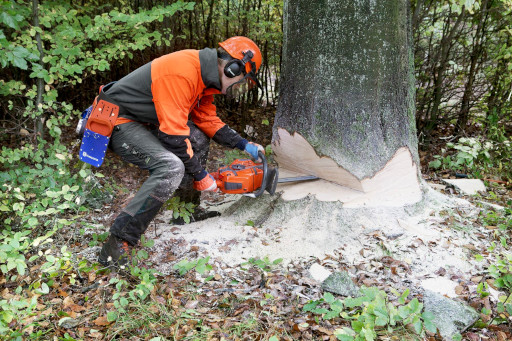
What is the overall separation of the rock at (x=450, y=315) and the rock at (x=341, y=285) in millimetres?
405

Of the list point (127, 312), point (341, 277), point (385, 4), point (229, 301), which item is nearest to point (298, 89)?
point (385, 4)

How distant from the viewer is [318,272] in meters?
2.65

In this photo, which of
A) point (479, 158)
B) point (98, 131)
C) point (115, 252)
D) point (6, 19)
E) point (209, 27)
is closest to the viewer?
point (115, 252)

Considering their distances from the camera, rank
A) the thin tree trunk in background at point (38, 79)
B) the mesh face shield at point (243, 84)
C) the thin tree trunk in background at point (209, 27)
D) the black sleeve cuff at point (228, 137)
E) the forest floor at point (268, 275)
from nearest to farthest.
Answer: the forest floor at point (268, 275) < the mesh face shield at point (243, 84) < the black sleeve cuff at point (228, 137) < the thin tree trunk in background at point (38, 79) < the thin tree trunk in background at point (209, 27)

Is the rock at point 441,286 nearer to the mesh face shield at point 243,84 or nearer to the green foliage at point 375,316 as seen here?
the green foliage at point 375,316

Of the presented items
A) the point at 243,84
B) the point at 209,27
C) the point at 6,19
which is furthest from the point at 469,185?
the point at 6,19

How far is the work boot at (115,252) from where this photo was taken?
2.74m

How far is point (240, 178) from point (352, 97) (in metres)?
1.02

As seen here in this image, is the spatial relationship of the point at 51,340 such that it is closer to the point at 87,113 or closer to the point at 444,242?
the point at 87,113

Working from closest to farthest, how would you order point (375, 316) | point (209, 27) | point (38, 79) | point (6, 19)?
point (375, 316), point (6, 19), point (38, 79), point (209, 27)

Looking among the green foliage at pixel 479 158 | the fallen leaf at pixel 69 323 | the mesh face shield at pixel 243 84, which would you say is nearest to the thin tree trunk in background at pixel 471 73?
the green foliage at pixel 479 158

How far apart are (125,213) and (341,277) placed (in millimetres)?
1498

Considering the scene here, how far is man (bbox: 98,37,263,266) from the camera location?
2760 mm

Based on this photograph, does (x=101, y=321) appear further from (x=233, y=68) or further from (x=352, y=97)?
(x=352, y=97)
